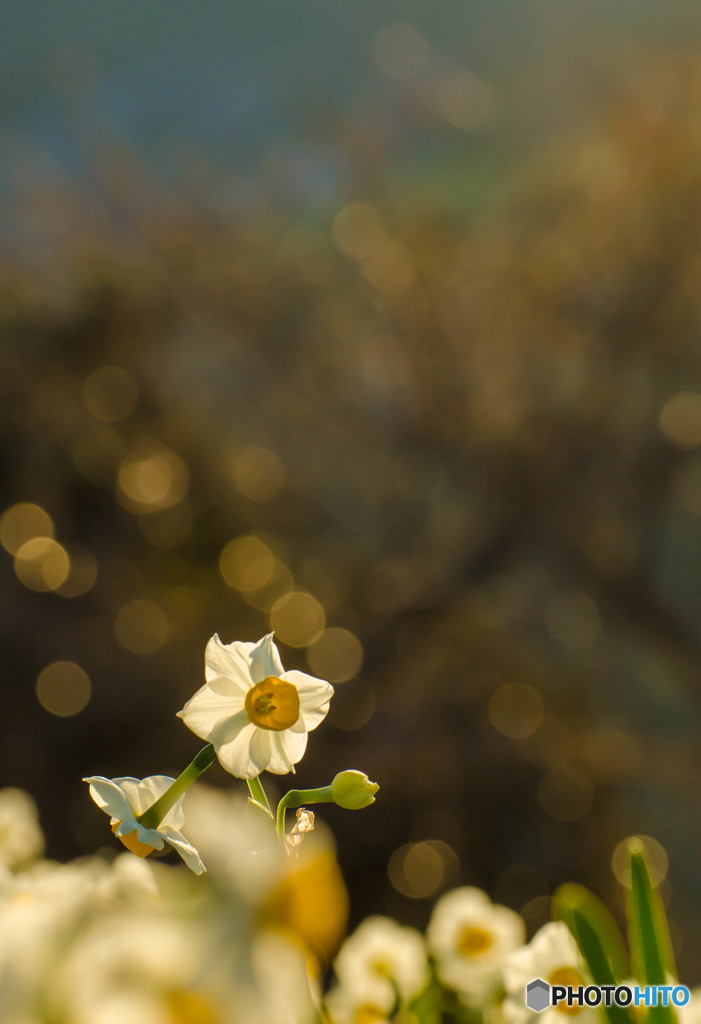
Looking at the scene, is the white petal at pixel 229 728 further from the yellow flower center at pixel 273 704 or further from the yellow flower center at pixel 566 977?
the yellow flower center at pixel 566 977

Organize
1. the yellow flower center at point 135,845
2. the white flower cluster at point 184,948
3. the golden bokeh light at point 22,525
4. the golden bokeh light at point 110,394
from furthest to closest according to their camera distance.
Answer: the golden bokeh light at point 110,394 < the golden bokeh light at point 22,525 < the yellow flower center at point 135,845 < the white flower cluster at point 184,948

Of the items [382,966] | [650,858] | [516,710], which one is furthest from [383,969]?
[650,858]

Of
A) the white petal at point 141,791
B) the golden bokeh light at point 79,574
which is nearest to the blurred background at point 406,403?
the golden bokeh light at point 79,574

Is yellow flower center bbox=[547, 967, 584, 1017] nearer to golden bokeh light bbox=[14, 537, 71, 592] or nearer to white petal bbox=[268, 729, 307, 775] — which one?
white petal bbox=[268, 729, 307, 775]

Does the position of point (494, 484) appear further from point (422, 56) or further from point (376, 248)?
point (422, 56)

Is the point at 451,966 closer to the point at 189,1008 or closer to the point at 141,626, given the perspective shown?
the point at 189,1008

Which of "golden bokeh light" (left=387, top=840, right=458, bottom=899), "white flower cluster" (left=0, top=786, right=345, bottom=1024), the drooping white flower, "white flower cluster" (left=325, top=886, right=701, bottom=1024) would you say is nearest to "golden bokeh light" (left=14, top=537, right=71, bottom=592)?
"golden bokeh light" (left=387, top=840, right=458, bottom=899)

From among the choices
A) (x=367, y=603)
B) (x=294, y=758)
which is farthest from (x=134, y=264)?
(x=294, y=758)
